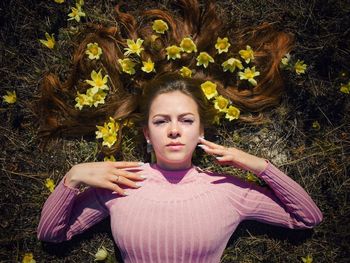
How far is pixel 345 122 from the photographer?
3.47 meters

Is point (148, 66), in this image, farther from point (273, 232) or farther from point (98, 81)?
point (273, 232)

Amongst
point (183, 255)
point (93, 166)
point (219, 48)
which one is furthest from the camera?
point (219, 48)

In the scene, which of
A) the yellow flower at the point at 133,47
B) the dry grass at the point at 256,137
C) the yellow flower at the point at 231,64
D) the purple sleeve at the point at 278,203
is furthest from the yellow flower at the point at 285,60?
the yellow flower at the point at 133,47

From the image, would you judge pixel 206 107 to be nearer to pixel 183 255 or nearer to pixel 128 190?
pixel 128 190

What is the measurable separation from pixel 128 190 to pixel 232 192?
32.8 inches

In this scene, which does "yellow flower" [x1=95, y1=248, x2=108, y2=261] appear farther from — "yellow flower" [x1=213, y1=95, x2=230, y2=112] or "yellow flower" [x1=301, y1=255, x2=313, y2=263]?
"yellow flower" [x1=301, y1=255, x2=313, y2=263]

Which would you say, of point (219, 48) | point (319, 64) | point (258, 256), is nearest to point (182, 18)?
point (219, 48)

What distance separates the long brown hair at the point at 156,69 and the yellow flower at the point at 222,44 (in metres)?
0.07

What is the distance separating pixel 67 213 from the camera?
119 inches

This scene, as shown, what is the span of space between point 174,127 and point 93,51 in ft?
4.04

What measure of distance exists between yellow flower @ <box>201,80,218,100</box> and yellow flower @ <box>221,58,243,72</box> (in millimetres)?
207

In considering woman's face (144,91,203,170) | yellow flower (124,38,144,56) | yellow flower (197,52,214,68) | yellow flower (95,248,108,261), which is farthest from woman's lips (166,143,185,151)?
yellow flower (95,248,108,261)

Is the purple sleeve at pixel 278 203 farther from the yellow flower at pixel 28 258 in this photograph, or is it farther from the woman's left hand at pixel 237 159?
the yellow flower at pixel 28 258

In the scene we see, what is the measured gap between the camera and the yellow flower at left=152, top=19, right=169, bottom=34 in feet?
11.0
